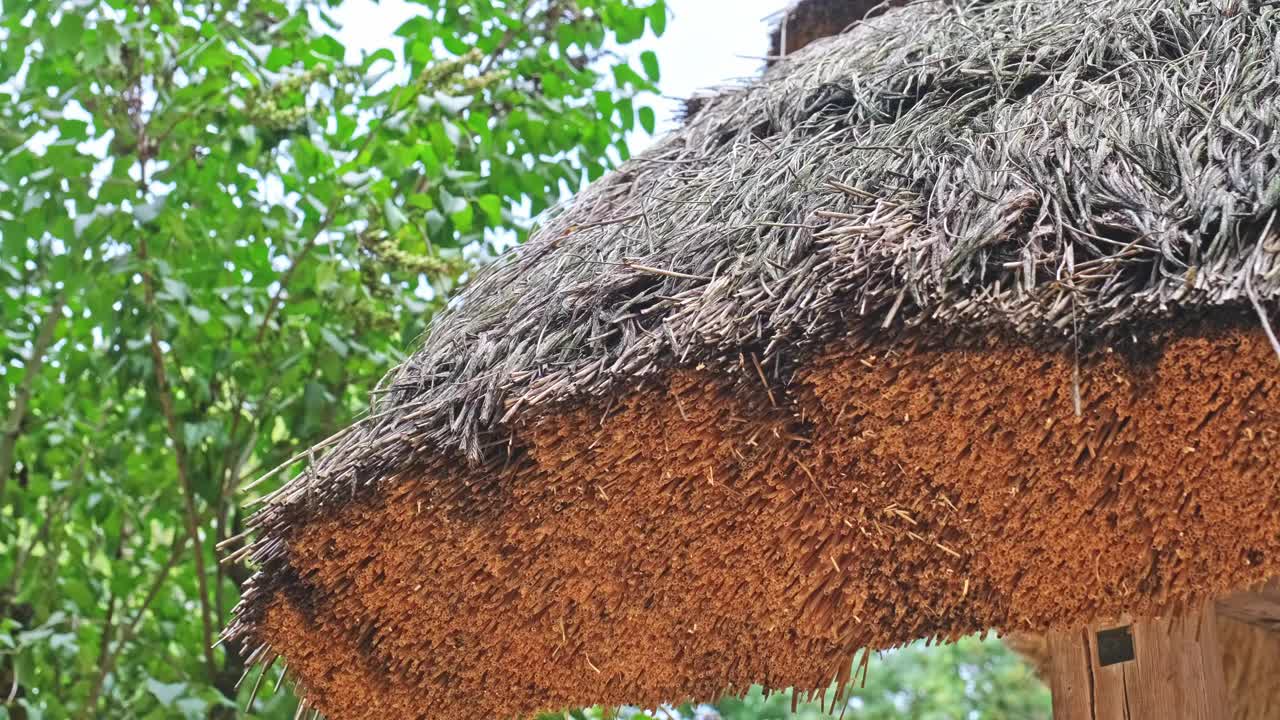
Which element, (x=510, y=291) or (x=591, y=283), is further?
(x=510, y=291)

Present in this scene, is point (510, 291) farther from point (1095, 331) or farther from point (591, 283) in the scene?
point (1095, 331)

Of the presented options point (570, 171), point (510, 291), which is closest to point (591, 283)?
point (510, 291)

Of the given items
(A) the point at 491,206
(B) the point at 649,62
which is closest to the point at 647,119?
(B) the point at 649,62

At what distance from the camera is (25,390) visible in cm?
280

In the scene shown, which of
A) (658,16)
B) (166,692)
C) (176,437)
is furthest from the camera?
(658,16)

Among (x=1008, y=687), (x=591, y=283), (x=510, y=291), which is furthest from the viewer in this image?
(x=1008, y=687)

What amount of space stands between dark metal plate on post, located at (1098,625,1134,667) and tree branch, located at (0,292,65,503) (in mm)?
2225

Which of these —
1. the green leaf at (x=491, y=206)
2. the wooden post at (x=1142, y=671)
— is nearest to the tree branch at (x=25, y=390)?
the green leaf at (x=491, y=206)

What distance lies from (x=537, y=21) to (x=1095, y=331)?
2.33m

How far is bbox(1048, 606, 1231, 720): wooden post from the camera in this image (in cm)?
183

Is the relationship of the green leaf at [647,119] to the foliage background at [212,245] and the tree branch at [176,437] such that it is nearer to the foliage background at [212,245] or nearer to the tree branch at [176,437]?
the foliage background at [212,245]

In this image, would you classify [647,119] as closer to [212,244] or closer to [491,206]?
[491,206]

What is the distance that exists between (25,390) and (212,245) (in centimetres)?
54

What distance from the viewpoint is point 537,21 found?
3.24 meters
